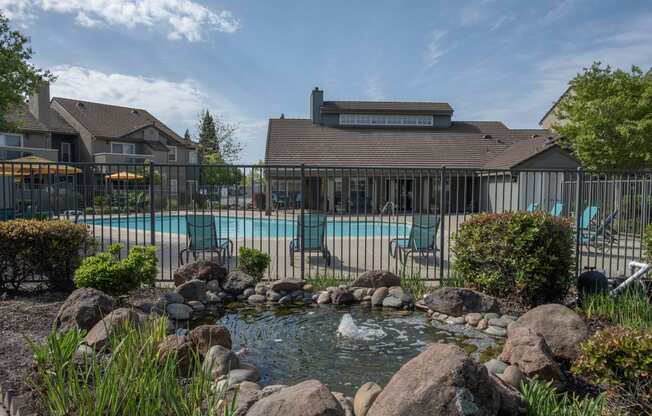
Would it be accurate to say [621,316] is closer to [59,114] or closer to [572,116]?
[572,116]

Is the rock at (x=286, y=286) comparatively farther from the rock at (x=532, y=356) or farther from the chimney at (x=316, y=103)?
the chimney at (x=316, y=103)

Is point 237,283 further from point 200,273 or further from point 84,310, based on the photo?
point 84,310

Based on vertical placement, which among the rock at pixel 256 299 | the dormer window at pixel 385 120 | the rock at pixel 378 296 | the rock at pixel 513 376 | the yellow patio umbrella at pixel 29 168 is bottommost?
the rock at pixel 256 299

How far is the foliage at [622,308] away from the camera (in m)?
5.34

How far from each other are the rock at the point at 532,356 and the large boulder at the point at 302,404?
2058mm

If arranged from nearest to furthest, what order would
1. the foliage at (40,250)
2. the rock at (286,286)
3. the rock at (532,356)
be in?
the rock at (532,356), the foliage at (40,250), the rock at (286,286)

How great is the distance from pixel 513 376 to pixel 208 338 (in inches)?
115

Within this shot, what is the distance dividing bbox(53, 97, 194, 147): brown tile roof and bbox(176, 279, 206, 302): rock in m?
35.2

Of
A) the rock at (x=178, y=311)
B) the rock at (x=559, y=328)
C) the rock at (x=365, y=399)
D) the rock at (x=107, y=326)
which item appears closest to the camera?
the rock at (x=365, y=399)

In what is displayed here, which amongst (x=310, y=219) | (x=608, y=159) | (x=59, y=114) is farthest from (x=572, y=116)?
(x=59, y=114)

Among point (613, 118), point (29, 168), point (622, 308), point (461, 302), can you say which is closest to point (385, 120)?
point (613, 118)

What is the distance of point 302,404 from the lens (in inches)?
111

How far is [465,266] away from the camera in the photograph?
7051mm

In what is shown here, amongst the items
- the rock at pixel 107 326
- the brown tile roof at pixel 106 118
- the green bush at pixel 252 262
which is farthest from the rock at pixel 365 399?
the brown tile roof at pixel 106 118
